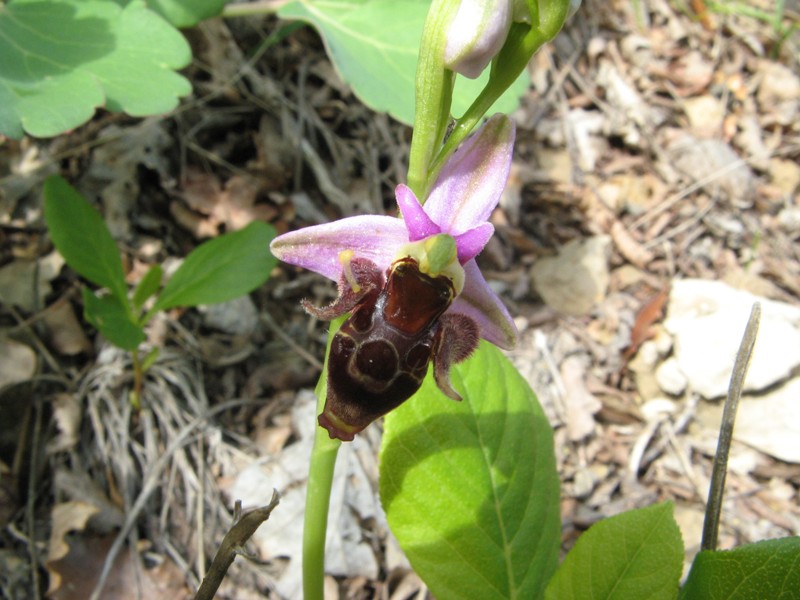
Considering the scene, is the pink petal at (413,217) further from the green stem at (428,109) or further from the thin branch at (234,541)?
the thin branch at (234,541)

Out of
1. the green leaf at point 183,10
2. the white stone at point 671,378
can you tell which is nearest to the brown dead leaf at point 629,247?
the white stone at point 671,378

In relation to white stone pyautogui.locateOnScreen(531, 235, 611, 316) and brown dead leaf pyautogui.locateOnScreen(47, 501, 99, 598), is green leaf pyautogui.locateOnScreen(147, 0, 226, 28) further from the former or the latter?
white stone pyautogui.locateOnScreen(531, 235, 611, 316)

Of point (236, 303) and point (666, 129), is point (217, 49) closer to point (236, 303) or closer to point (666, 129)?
point (236, 303)

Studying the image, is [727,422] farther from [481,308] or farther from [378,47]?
[378,47]

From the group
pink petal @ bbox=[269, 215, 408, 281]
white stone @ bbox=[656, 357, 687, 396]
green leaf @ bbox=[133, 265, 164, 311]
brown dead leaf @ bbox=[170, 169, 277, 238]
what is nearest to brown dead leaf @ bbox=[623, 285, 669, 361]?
white stone @ bbox=[656, 357, 687, 396]

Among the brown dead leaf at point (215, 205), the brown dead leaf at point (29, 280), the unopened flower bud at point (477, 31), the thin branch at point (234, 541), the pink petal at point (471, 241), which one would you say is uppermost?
the unopened flower bud at point (477, 31)

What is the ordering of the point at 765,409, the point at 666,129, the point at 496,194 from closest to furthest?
1. the point at 496,194
2. the point at 765,409
3. the point at 666,129

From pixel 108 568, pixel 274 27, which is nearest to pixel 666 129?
pixel 274 27
